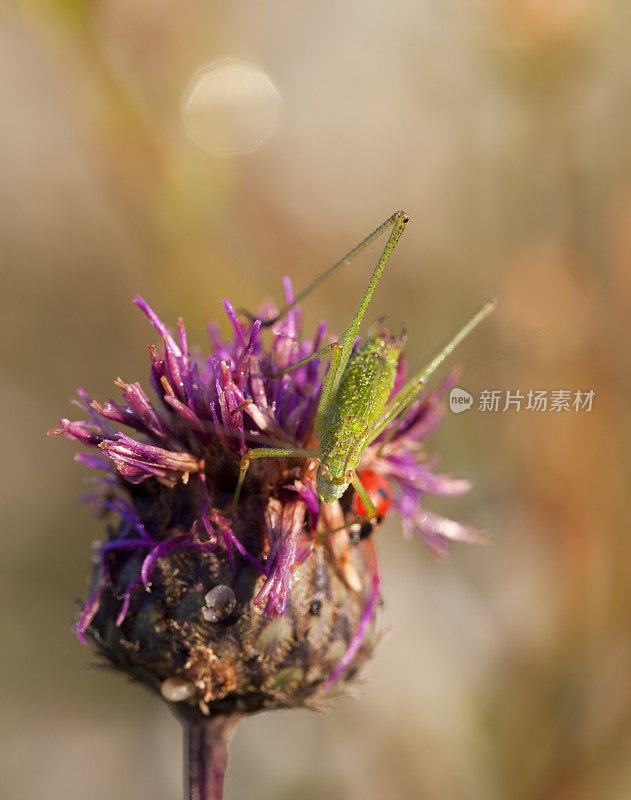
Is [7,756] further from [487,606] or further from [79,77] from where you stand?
[79,77]

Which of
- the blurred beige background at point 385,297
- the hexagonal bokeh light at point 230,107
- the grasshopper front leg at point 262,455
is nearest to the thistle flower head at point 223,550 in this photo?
the grasshopper front leg at point 262,455

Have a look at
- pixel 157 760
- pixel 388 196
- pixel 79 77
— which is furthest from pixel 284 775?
pixel 79 77

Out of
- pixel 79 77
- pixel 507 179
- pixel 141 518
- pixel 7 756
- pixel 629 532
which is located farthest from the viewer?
pixel 7 756

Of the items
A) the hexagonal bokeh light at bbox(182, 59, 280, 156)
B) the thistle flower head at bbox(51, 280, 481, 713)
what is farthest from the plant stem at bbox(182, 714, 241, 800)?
the hexagonal bokeh light at bbox(182, 59, 280, 156)

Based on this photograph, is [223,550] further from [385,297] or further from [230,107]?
[230,107]

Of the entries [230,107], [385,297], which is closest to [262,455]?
[385,297]

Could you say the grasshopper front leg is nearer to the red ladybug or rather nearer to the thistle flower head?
the thistle flower head
